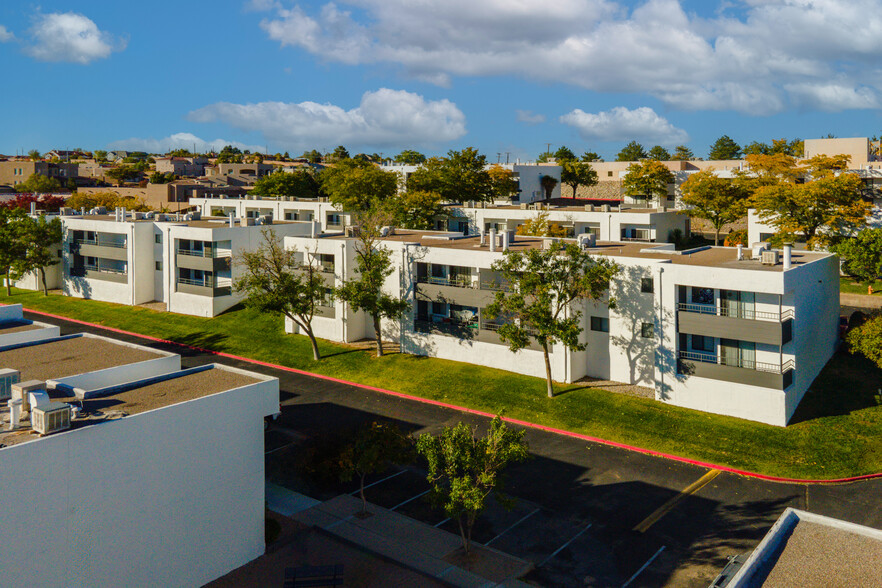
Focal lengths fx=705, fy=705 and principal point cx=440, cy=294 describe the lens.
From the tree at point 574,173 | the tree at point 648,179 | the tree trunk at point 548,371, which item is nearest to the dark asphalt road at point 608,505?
the tree trunk at point 548,371

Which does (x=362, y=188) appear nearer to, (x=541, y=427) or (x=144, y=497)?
(x=541, y=427)

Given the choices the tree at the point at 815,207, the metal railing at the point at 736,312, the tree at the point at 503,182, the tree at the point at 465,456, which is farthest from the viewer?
the tree at the point at 503,182

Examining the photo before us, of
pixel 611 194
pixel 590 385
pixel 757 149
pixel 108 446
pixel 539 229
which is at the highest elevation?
pixel 757 149

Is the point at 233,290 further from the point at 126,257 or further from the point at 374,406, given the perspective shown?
the point at 374,406

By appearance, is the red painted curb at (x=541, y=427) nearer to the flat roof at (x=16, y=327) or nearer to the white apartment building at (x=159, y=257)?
the white apartment building at (x=159, y=257)

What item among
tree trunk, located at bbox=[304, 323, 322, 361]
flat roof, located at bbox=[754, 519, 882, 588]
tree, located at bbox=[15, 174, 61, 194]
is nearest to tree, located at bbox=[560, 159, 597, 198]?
tree trunk, located at bbox=[304, 323, 322, 361]

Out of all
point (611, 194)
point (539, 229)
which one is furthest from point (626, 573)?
point (611, 194)

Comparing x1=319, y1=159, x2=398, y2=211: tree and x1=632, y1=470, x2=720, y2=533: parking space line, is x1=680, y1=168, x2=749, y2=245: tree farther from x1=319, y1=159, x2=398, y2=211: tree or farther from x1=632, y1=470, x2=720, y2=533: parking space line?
x1=632, y1=470, x2=720, y2=533: parking space line
